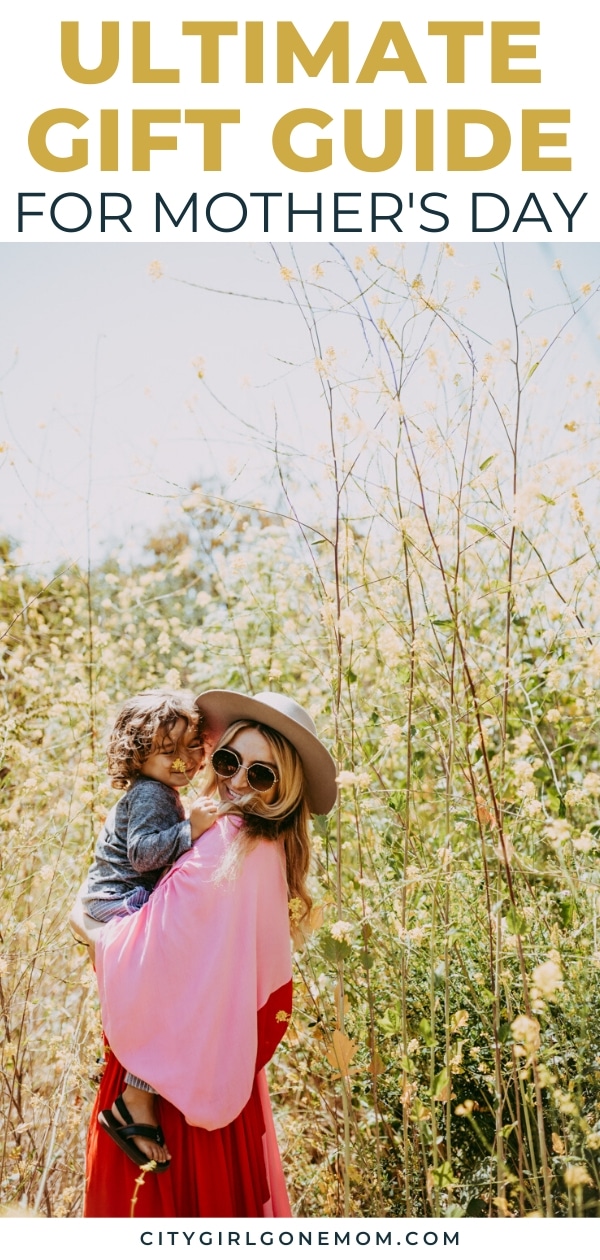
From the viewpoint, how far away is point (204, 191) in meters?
1.91

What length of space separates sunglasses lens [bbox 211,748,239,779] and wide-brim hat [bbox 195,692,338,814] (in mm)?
75

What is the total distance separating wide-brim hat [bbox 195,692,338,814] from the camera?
4.81 ft

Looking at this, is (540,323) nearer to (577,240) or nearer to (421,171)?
(577,240)

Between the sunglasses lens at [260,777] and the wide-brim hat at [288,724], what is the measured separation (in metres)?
0.07

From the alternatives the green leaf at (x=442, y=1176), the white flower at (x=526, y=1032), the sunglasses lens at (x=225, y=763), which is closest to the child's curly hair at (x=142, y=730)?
the sunglasses lens at (x=225, y=763)

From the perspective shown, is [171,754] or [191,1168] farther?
[171,754]

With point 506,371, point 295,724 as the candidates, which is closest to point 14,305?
point 506,371

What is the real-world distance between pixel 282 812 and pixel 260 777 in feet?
0.23

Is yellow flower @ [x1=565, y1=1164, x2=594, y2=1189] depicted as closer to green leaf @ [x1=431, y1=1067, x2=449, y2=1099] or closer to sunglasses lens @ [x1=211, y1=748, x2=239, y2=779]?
green leaf @ [x1=431, y1=1067, x2=449, y2=1099]

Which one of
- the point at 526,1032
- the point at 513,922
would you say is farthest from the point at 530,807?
the point at 526,1032

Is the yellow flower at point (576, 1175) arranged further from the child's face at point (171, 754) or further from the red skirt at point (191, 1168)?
the child's face at point (171, 754)

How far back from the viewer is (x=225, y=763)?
4.87 feet

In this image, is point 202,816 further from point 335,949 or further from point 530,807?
point 530,807
